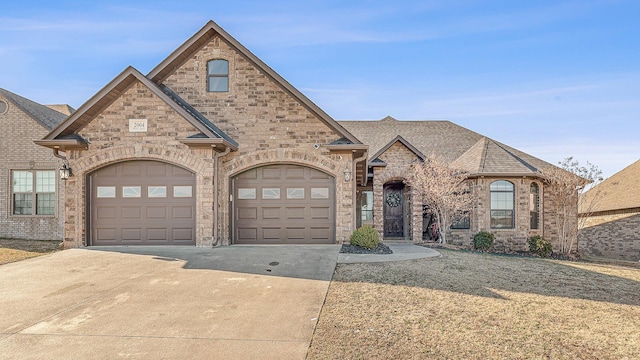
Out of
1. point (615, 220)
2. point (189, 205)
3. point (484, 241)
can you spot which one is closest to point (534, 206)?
point (484, 241)

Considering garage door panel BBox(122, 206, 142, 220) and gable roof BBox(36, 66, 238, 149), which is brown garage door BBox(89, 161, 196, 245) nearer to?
garage door panel BBox(122, 206, 142, 220)

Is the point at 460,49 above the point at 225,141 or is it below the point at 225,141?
A: above

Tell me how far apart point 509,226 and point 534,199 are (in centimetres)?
189

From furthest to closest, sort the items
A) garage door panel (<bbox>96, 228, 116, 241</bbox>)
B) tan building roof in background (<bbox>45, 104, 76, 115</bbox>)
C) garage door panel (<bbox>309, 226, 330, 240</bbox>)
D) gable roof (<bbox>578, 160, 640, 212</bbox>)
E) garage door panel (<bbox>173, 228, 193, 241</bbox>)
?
tan building roof in background (<bbox>45, 104, 76, 115</bbox>), gable roof (<bbox>578, 160, 640, 212</bbox>), garage door panel (<bbox>309, 226, 330, 240</bbox>), garage door panel (<bbox>96, 228, 116, 241</bbox>), garage door panel (<bbox>173, 228, 193, 241</bbox>)

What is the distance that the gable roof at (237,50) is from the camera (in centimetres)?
1202

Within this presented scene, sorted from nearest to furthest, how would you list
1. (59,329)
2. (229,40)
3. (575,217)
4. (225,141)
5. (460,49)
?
(59,329) → (225,141) → (229,40) → (460,49) → (575,217)

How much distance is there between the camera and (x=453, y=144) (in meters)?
21.3

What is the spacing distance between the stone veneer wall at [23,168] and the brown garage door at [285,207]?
8740 mm

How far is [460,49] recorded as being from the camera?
1407 cm

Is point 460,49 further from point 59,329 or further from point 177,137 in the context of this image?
point 59,329

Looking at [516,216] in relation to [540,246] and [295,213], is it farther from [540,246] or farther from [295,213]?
[295,213]

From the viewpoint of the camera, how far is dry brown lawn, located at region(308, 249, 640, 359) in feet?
15.3

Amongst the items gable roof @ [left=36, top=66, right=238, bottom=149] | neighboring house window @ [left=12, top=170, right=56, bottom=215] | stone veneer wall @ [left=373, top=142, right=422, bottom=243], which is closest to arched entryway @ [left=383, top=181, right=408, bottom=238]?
stone veneer wall @ [left=373, top=142, right=422, bottom=243]

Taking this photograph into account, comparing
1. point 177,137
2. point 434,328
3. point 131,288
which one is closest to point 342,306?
point 434,328
